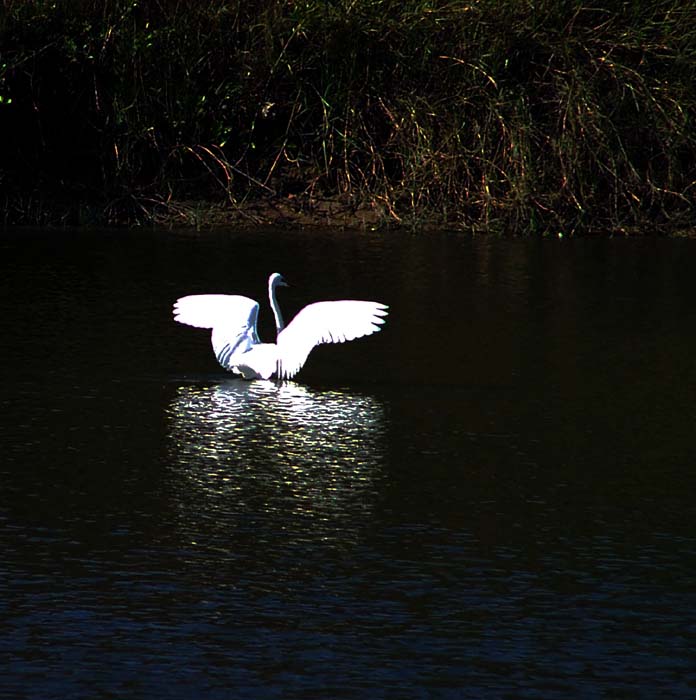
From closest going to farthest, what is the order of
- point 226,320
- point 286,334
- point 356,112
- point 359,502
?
1. point 359,502
2. point 286,334
3. point 226,320
4. point 356,112

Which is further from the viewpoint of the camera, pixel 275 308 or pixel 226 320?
pixel 275 308

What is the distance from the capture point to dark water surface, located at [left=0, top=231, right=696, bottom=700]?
5039 mm

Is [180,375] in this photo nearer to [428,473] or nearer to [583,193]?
[428,473]

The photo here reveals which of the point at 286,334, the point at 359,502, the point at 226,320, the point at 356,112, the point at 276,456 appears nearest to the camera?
the point at 359,502

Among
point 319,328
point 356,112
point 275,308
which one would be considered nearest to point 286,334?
point 319,328

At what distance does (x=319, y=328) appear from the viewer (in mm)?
9242

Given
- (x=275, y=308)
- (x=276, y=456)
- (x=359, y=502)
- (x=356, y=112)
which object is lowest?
(x=359, y=502)

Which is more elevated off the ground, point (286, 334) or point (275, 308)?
point (275, 308)

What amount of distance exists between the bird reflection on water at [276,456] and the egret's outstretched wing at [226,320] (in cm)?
20

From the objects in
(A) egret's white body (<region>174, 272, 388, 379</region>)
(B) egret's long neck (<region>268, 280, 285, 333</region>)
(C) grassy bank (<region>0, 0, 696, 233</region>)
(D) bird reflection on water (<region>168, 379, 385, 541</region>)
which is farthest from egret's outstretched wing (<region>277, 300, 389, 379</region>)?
(C) grassy bank (<region>0, 0, 696, 233</region>)

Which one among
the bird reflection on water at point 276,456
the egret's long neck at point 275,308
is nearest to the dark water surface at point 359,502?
the bird reflection on water at point 276,456

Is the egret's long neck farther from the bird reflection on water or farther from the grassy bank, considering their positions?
the grassy bank

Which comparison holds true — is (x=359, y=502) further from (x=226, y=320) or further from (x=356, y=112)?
(x=356, y=112)

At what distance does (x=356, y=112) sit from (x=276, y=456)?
10.6m
